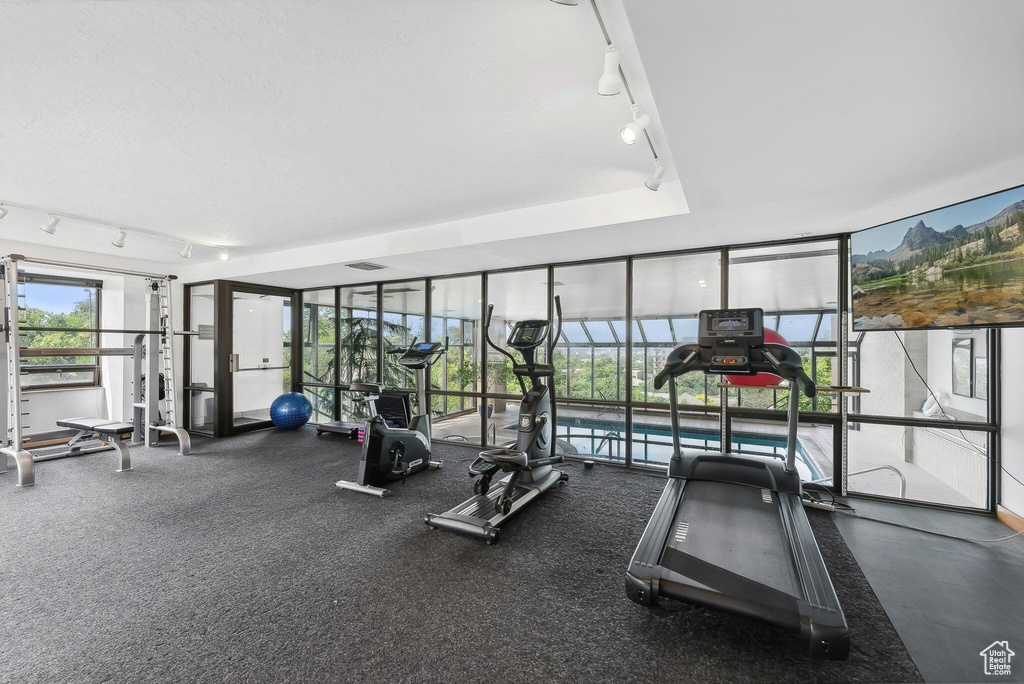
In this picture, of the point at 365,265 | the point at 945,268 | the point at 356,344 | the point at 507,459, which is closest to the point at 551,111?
the point at 507,459

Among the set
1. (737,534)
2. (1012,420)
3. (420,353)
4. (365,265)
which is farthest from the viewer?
(365,265)

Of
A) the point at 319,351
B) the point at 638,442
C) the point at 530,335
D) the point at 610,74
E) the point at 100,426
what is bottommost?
the point at 638,442

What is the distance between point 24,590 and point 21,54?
8.95 feet

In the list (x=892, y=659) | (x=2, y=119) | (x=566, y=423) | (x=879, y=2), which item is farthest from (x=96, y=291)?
(x=892, y=659)

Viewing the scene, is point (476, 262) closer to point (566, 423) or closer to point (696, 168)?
point (566, 423)

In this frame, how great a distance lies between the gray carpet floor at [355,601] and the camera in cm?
175

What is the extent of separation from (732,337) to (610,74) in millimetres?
1904

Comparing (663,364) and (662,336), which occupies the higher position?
(662,336)

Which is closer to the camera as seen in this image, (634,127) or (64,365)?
(634,127)

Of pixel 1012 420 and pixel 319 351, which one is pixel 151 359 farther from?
pixel 1012 420

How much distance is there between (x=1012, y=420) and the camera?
3004 mm

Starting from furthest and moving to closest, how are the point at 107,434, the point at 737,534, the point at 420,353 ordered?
the point at 107,434 < the point at 420,353 < the point at 737,534

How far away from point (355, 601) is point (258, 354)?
5675 millimetres

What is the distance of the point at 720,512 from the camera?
8.82 feet
